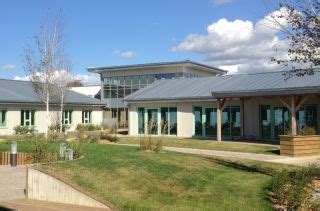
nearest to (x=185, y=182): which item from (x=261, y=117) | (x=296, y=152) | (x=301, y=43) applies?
(x=301, y=43)

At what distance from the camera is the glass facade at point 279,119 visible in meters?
27.0

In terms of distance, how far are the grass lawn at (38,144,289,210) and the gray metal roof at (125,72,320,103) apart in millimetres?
10827

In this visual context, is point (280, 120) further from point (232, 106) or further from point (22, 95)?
point (22, 95)

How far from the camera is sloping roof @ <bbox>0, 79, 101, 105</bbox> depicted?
36.9 metres

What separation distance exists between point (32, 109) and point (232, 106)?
17488 millimetres

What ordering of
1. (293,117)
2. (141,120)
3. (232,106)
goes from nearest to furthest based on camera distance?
(293,117) < (232,106) < (141,120)

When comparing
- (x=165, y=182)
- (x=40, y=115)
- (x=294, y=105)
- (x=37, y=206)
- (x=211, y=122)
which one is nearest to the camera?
(x=37, y=206)

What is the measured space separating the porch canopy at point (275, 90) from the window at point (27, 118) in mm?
16124

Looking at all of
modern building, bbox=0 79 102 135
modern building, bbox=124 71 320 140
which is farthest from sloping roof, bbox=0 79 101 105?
modern building, bbox=124 71 320 140

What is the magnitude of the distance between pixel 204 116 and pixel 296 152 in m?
12.4

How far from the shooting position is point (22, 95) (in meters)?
39.3

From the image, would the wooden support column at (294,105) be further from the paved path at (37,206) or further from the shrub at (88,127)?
the shrub at (88,127)

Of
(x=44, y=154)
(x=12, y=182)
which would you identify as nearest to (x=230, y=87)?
(x=44, y=154)

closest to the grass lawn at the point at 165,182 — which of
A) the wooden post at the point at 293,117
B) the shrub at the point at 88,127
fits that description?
the wooden post at the point at 293,117
